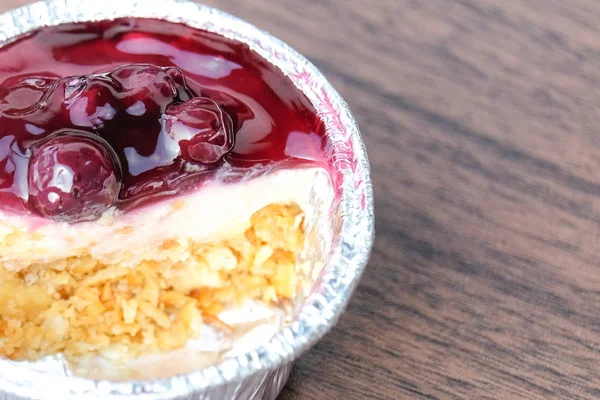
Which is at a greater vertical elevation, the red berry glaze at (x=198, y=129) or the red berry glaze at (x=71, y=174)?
the red berry glaze at (x=198, y=129)

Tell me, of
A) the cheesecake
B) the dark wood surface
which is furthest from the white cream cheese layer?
the dark wood surface

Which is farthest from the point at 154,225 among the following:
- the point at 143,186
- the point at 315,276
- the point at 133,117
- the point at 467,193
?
the point at 467,193

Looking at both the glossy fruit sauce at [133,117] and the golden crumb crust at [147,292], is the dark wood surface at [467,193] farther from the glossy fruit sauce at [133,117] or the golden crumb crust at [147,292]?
the glossy fruit sauce at [133,117]

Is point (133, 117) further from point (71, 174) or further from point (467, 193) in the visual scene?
point (467, 193)

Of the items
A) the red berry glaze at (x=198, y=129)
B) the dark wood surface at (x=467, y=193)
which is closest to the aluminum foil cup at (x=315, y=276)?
the red berry glaze at (x=198, y=129)

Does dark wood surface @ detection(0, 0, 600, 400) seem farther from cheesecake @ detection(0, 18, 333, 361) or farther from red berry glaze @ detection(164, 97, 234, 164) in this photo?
red berry glaze @ detection(164, 97, 234, 164)

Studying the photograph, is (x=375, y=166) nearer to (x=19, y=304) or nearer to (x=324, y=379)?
(x=324, y=379)
